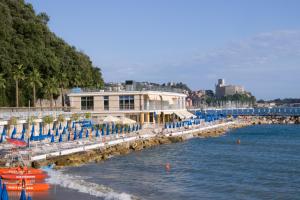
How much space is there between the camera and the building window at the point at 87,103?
7619cm

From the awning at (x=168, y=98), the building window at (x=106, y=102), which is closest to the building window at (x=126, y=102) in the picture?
the building window at (x=106, y=102)

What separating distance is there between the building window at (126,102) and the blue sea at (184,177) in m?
18.1

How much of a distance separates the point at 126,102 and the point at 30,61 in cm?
1750

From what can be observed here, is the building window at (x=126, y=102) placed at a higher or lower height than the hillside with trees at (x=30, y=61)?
lower

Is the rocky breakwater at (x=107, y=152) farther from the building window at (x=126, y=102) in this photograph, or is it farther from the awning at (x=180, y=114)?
the building window at (x=126, y=102)

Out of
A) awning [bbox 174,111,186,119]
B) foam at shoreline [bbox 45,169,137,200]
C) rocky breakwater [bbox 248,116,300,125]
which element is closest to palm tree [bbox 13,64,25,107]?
awning [bbox 174,111,186,119]

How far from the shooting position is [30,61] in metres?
77.6

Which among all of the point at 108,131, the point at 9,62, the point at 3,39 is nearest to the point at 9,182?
the point at 108,131

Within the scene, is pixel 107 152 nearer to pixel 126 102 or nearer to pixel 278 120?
pixel 126 102

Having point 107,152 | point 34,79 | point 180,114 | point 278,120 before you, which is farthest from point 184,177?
point 278,120

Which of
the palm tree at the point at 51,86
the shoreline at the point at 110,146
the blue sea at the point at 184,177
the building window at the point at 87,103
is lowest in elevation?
the blue sea at the point at 184,177

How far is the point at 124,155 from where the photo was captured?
52188 mm

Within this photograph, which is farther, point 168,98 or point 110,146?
point 168,98

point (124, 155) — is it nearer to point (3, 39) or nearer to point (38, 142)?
point (38, 142)
